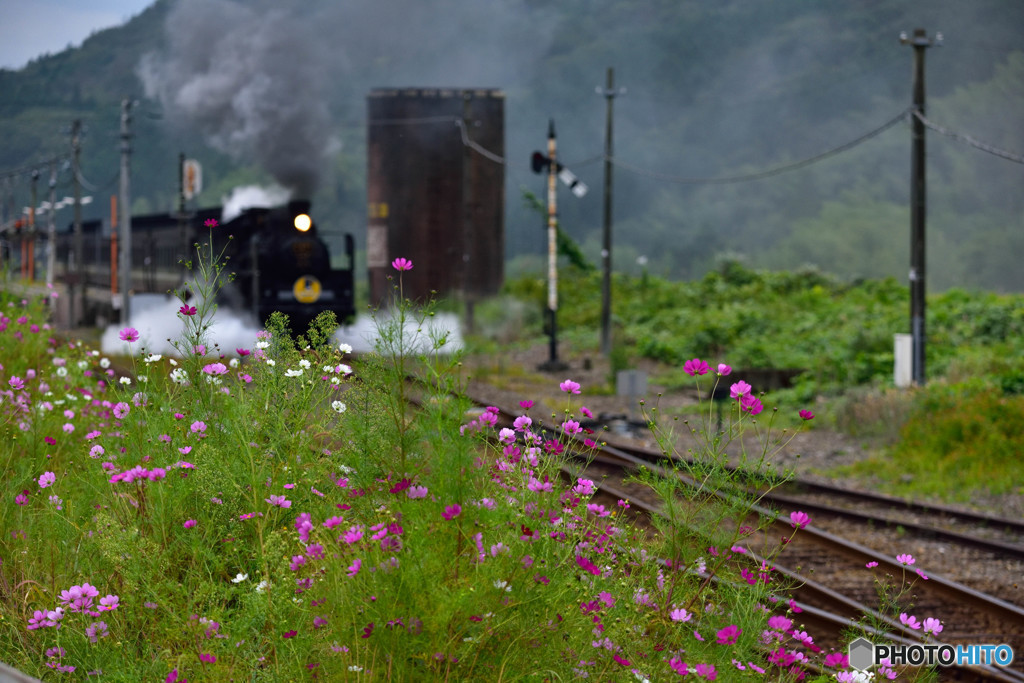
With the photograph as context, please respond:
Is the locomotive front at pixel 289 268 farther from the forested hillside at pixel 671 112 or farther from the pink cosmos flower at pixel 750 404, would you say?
the pink cosmos flower at pixel 750 404

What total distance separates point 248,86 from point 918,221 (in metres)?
17.4

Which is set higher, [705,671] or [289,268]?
[289,268]

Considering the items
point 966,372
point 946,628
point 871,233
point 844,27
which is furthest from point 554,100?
point 946,628

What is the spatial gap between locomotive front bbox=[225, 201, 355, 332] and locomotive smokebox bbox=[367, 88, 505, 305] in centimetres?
936

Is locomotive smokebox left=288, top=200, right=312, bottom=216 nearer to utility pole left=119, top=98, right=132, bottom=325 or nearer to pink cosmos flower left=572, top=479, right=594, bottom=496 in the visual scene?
utility pole left=119, top=98, right=132, bottom=325

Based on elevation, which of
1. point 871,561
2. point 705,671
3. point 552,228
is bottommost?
point 871,561

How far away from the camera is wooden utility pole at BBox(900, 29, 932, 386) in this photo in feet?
47.4

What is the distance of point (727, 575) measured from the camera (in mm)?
4199

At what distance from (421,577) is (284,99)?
24.4m

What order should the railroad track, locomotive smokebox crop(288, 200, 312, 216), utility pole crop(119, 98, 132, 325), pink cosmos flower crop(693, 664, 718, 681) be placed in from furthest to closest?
utility pole crop(119, 98, 132, 325)
locomotive smokebox crop(288, 200, 312, 216)
the railroad track
pink cosmos flower crop(693, 664, 718, 681)

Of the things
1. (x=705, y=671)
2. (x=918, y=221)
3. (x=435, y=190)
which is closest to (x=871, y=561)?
(x=705, y=671)

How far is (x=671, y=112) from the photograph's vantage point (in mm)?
76188

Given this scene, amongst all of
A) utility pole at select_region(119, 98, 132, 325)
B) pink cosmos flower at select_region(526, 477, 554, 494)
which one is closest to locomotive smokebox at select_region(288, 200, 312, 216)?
utility pole at select_region(119, 98, 132, 325)

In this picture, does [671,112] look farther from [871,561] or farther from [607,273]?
[871,561]
